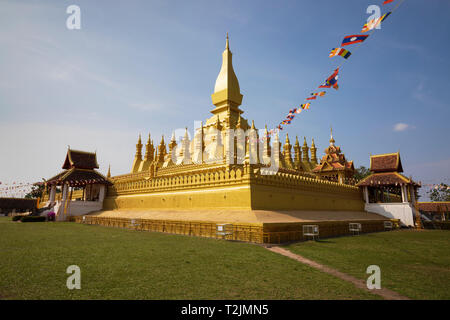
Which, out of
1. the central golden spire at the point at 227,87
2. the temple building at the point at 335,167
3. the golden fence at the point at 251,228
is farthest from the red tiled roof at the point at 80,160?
the temple building at the point at 335,167

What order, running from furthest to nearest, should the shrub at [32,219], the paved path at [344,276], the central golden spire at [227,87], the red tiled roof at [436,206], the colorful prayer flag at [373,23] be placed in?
the red tiled roof at [436,206] → the central golden spire at [227,87] → the shrub at [32,219] → the colorful prayer flag at [373,23] → the paved path at [344,276]

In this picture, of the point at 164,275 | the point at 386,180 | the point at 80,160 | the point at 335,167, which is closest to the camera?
the point at 164,275

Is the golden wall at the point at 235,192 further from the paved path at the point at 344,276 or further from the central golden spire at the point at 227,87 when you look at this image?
the central golden spire at the point at 227,87

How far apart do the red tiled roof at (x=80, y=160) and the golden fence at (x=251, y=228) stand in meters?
12.5

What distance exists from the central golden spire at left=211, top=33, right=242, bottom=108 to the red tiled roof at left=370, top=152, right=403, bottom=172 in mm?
18232

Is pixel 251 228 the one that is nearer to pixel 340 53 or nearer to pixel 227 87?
pixel 340 53

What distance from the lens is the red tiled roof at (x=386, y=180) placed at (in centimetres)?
2609

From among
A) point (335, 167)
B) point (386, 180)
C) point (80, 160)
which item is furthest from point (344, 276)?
point (80, 160)

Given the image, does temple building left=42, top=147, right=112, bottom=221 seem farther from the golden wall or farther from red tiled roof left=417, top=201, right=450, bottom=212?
red tiled roof left=417, top=201, right=450, bottom=212

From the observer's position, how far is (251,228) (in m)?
13.0

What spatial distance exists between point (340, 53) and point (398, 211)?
20.7 meters
